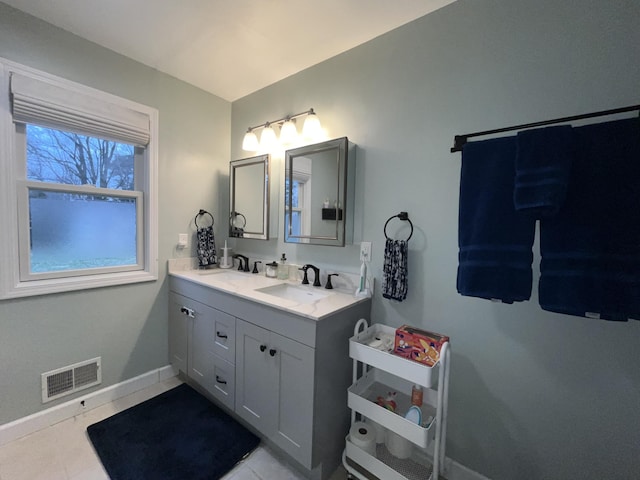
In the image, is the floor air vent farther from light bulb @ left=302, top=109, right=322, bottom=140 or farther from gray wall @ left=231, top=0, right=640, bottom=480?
light bulb @ left=302, top=109, right=322, bottom=140

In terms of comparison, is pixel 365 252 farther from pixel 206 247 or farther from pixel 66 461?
pixel 66 461

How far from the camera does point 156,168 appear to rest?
6.79ft

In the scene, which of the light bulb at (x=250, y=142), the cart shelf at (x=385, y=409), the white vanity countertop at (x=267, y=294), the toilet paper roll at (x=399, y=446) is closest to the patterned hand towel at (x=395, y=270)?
the white vanity countertop at (x=267, y=294)

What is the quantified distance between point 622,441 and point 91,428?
2.69 meters

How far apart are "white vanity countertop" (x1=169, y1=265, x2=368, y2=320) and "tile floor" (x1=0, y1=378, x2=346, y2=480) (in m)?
0.89

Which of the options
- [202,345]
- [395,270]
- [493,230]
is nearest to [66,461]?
[202,345]

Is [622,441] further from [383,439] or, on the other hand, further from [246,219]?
[246,219]

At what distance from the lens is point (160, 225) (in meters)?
2.14

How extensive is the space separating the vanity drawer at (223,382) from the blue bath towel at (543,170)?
1732mm

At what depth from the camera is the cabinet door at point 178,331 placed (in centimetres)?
203

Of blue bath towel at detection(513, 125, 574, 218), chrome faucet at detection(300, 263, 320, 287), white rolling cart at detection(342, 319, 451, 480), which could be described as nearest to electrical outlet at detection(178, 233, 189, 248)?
chrome faucet at detection(300, 263, 320, 287)

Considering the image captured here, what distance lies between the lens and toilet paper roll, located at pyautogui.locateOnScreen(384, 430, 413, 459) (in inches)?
54.3

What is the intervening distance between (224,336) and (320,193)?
1.13 m

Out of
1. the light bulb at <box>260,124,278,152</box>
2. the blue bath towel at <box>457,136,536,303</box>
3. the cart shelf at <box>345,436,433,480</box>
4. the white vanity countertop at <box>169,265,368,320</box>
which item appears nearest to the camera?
the blue bath towel at <box>457,136,536,303</box>
